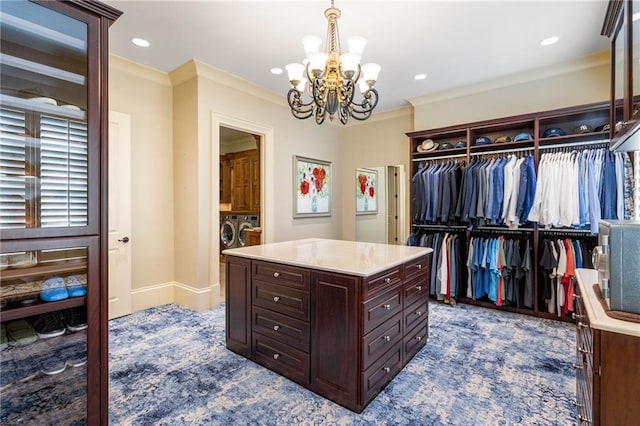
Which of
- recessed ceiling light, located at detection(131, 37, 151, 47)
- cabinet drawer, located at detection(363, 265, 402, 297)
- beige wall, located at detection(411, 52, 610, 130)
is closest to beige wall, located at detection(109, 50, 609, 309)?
beige wall, located at detection(411, 52, 610, 130)

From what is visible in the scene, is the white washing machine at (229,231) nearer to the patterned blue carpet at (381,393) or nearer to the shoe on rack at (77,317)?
the patterned blue carpet at (381,393)

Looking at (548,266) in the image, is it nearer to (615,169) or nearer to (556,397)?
(615,169)

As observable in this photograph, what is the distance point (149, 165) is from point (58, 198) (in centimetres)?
254

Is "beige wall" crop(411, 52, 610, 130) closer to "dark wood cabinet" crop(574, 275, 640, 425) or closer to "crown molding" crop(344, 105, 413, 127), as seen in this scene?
"crown molding" crop(344, 105, 413, 127)

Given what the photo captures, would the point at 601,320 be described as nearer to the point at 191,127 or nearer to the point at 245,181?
the point at 191,127

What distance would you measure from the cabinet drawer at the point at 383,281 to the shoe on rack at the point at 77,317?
144 centimetres

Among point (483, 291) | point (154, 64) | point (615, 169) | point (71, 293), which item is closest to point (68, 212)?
point (71, 293)

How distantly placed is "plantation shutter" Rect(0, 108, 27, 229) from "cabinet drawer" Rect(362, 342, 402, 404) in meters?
1.93

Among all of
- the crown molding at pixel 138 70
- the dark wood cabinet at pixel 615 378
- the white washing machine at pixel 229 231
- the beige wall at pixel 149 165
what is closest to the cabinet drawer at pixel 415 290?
the dark wood cabinet at pixel 615 378

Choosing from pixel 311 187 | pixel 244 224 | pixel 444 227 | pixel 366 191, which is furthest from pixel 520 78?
pixel 244 224

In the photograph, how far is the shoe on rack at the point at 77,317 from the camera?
1.44 metres

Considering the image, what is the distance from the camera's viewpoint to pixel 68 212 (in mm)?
1412

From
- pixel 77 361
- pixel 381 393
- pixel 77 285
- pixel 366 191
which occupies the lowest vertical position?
pixel 381 393

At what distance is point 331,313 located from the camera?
1975 mm
